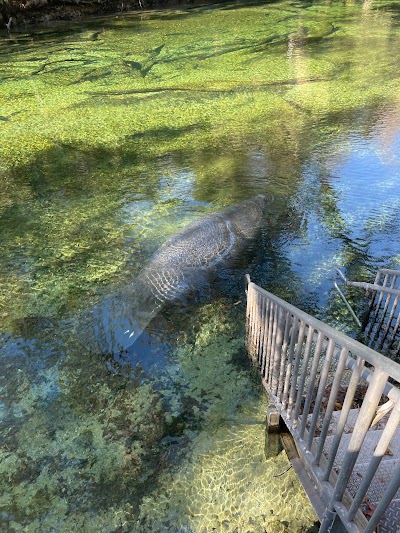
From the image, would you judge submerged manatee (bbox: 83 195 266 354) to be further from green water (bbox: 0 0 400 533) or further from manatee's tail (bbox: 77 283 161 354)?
green water (bbox: 0 0 400 533)

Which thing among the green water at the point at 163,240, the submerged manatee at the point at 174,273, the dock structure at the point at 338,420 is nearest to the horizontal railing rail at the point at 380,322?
the green water at the point at 163,240

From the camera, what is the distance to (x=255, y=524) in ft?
8.22

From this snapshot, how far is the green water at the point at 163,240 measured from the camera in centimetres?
274

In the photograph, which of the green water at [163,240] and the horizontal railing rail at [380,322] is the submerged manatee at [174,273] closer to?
the green water at [163,240]

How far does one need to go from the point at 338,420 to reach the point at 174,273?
112 inches

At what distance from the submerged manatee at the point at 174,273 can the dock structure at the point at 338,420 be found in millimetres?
1305

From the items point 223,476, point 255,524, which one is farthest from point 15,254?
point 255,524

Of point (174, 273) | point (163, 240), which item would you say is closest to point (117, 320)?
point (174, 273)

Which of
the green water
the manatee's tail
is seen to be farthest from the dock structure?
the manatee's tail

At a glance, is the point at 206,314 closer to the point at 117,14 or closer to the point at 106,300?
the point at 106,300

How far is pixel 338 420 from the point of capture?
6.06ft

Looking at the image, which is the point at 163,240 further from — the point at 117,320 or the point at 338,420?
the point at 338,420

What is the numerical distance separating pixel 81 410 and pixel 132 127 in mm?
6588

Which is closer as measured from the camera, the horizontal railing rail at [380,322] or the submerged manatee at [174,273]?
the horizontal railing rail at [380,322]
